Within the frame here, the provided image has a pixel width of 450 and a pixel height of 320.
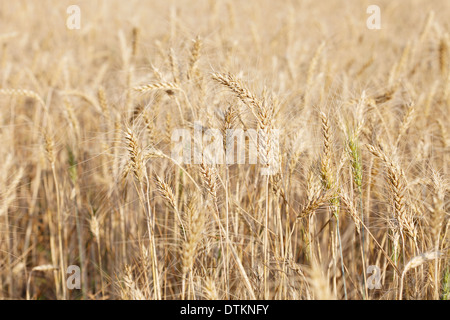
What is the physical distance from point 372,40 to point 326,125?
405 centimetres

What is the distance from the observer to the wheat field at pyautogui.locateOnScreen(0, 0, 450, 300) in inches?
64.4

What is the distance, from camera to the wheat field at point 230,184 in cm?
164

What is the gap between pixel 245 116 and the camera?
206 centimetres

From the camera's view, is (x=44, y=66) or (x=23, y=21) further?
(x=23, y=21)

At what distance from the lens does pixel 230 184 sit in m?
2.15

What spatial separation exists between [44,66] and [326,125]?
3.49 metres
